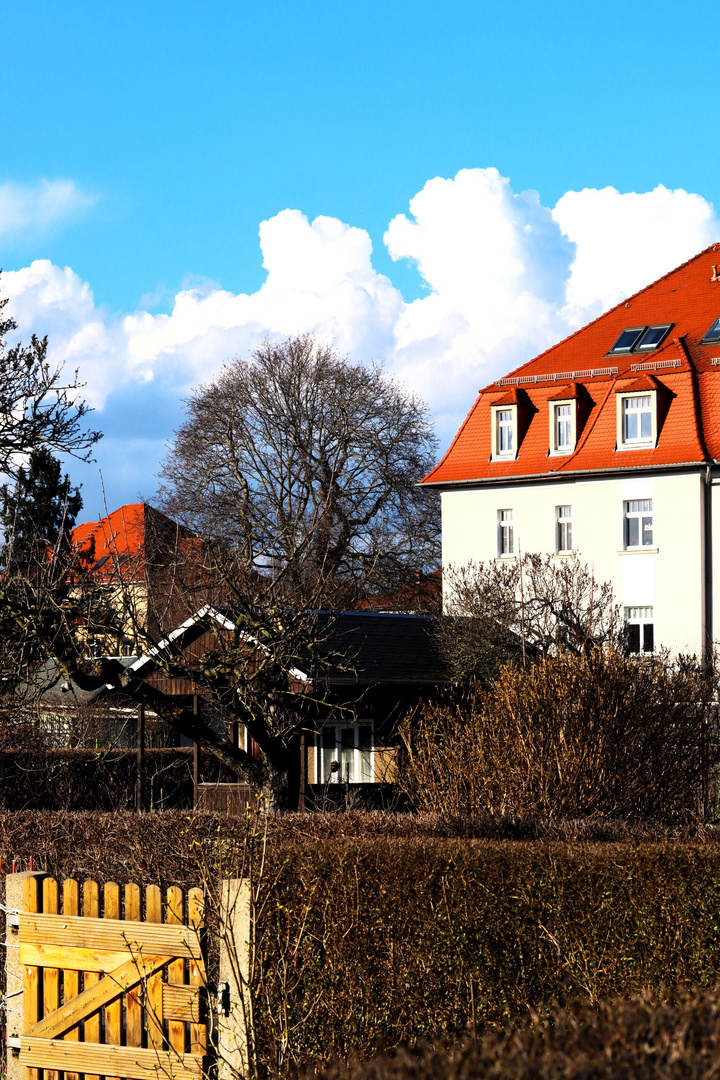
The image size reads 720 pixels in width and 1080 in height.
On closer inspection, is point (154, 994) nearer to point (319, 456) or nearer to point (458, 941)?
point (458, 941)

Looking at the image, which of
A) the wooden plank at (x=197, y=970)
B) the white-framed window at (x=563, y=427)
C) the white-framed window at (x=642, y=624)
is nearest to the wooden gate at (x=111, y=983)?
the wooden plank at (x=197, y=970)

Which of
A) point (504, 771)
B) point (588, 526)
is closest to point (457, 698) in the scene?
point (504, 771)

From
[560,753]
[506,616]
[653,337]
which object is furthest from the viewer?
[653,337]

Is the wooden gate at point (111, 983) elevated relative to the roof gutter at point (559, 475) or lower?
lower

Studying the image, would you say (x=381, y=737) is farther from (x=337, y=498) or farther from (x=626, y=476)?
(x=337, y=498)

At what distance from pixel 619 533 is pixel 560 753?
28.3m

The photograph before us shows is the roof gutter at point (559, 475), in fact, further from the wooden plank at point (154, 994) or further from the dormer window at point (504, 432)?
the wooden plank at point (154, 994)

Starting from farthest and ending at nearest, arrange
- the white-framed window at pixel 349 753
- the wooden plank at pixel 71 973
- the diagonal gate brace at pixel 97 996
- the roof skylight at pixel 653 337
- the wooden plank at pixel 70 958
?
the roof skylight at pixel 653 337 < the white-framed window at pixel 349 753 < the wooden plank at pixel 71 973 < the wooden plank at pixel 70 958 < the diagonal gate brace at pixel 97 996

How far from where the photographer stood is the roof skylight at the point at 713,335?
40.3 metres

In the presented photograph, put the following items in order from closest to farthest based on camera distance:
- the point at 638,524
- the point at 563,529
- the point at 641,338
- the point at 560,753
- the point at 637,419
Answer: the point at 560,753
the point at 638,524
the point at 637,419
the point at 563,529
the point at 641,338

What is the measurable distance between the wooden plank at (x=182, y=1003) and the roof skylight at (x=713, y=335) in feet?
122

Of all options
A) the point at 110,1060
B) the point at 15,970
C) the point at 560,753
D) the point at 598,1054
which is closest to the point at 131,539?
the point at 560,753

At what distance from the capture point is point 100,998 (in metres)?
6.28

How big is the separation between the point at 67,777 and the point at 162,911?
17.6m
